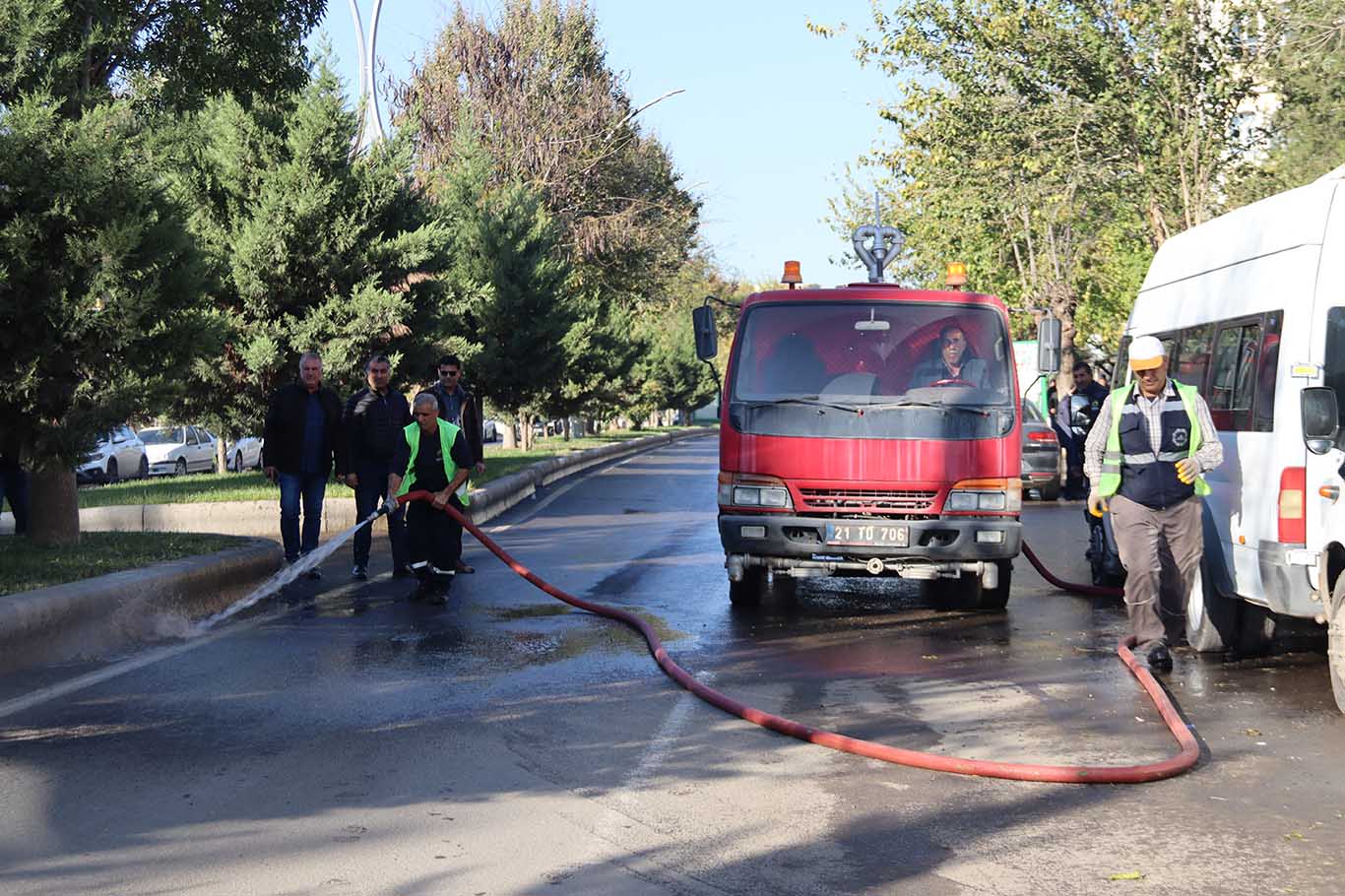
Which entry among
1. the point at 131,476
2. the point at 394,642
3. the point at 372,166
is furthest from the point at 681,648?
the point at 131,476

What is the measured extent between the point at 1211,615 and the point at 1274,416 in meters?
1.73

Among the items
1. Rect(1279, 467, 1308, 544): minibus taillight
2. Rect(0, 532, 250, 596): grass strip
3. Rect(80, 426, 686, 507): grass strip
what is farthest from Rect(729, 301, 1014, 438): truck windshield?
Rect(80, 426, 686, 507): grass strip

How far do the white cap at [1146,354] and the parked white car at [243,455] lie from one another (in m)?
32.6

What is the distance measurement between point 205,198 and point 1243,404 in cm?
1758

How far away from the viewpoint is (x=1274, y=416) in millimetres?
8422

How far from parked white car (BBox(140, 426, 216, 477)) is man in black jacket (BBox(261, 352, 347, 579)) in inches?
1036

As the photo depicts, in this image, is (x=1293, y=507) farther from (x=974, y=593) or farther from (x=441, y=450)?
(x=441, y=450)

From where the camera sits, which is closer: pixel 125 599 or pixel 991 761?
pixel 991 761

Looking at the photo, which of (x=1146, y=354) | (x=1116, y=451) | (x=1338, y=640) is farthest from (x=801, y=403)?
(x=1338, y=640)

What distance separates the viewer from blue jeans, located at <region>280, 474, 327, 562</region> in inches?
531

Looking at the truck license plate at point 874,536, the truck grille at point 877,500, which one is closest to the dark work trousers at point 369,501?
the truck grille at point 877,500

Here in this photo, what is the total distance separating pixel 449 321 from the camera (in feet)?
83.4

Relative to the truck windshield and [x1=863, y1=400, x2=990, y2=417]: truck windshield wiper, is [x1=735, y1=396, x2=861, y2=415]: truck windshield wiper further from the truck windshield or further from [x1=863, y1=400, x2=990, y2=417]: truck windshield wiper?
[x1=863, y1=400, x2=990, y2=417]: truck windshield wiper

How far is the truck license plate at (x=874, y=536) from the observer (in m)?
11.1
